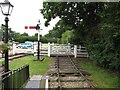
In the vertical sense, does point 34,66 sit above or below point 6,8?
below

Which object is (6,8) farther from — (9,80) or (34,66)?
(34,66)

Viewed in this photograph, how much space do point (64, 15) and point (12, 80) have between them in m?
22.0

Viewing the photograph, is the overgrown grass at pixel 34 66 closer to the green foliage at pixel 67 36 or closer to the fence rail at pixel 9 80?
the fence rail at pixel 9 80

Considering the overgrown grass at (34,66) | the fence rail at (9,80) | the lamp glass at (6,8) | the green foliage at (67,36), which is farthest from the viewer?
the green foliage at (67,36)

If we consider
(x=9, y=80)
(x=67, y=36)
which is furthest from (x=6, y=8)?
(x=67, y=36)

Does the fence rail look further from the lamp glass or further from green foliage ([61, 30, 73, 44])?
green foliage ([61, 30, 73, 44])

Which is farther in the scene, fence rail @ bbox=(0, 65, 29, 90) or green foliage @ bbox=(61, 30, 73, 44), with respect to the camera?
green foliage @ bbox=(61, 30, 73, 44)

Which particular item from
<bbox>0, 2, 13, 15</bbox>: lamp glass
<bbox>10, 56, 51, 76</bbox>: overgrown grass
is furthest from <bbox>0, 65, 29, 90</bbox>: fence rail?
<bbox>10, 56, 51, 76</bbox>: overgrown grass

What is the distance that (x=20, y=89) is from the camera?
1109 centimetres

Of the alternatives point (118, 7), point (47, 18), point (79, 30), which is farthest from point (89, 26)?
point (118, 7)

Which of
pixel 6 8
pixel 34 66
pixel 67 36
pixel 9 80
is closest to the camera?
pixel 9 80

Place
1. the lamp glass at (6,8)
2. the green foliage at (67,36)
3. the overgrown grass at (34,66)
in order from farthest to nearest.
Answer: the green foliage at (67,36) → the overgrown grass at (34,66) → the lamp glass at (6,8)

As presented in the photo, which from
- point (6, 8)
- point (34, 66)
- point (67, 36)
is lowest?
point (34, 66)

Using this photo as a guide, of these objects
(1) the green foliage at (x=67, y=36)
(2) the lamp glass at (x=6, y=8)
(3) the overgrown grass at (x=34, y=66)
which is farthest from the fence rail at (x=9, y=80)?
(1) the green foliage at (x=67, y=36)
